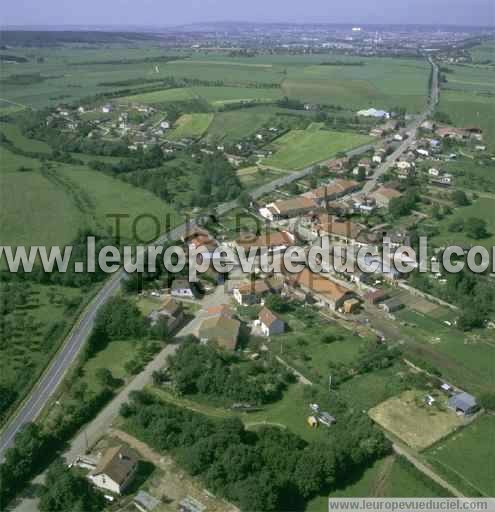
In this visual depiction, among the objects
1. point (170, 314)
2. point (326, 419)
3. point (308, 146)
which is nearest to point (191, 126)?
point (308, 146)

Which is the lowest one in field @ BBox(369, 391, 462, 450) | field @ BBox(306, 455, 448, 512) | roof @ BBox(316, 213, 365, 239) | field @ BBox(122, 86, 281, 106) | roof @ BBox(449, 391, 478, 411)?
field @ BBox(306, 455, 448, 512)

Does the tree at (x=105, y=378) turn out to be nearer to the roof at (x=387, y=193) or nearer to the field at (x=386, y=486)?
the field at (x=386, y=486)

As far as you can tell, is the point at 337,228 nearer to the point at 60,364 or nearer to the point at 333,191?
the point at 333,191

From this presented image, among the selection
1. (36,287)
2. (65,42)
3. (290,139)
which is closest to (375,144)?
(290,139)

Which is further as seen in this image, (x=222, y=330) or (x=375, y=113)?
(x=375, y=113)

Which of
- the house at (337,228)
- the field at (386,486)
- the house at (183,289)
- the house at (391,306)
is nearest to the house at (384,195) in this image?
the house at (337,228)

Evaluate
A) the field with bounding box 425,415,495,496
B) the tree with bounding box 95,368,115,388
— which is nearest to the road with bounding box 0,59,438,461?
the tree with bounding box 95,368,115,388

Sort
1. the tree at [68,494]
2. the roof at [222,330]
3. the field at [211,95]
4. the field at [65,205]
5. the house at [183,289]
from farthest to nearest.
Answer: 1. the field at [211,95]
2. the field at [65,205]
3. the house at [183,289]
4. the roof at [222,330]
5. the tree at [68,494]

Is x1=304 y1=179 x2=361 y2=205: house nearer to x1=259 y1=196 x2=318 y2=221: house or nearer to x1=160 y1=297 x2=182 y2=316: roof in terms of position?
x1=259 y1=196 x2=318 y2=221: house
